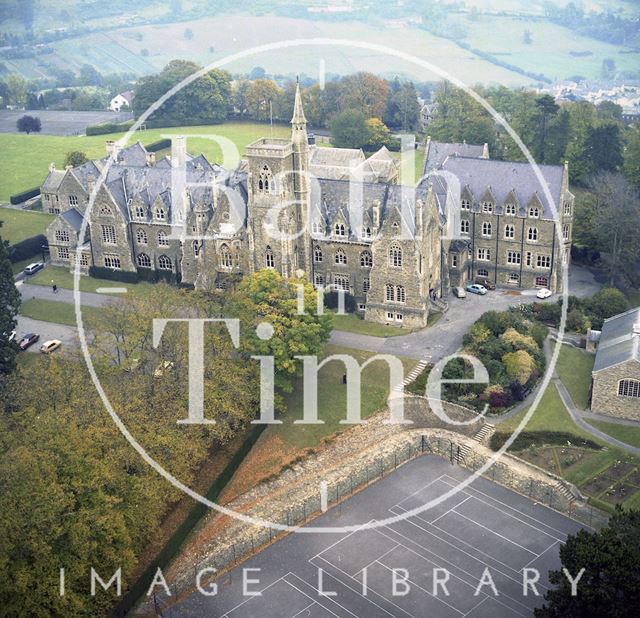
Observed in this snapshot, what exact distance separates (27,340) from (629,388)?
5998 cm

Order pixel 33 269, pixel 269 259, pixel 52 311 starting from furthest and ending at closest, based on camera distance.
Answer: pixel 33 269, pixel 52 311, pixel 269 259

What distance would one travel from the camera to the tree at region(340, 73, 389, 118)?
7293 inches

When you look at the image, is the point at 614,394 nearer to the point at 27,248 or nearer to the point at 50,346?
the point at 50,346

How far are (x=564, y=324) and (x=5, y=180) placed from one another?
9776 cm

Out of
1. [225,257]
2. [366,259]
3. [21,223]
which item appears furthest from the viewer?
[21,223]

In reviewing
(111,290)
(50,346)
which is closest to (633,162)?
(111,290)

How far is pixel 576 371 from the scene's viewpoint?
9138cm

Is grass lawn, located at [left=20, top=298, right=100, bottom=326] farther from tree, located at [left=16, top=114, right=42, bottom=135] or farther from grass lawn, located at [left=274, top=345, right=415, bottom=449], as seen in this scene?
tree, located at [left=16, top=114, right=42, bottom=135]

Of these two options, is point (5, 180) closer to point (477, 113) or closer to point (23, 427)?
point (477, 113)

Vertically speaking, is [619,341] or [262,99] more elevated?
[262,99]

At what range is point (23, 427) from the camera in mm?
68500

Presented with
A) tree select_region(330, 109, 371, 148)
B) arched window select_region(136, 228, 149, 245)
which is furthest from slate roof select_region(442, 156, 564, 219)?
tree select_region(330, 109, 371, 148)

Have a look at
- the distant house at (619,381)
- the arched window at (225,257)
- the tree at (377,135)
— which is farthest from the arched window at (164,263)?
the tree at (377,135)

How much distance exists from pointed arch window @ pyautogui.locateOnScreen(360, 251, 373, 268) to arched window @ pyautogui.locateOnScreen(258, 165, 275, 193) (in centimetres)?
1215
